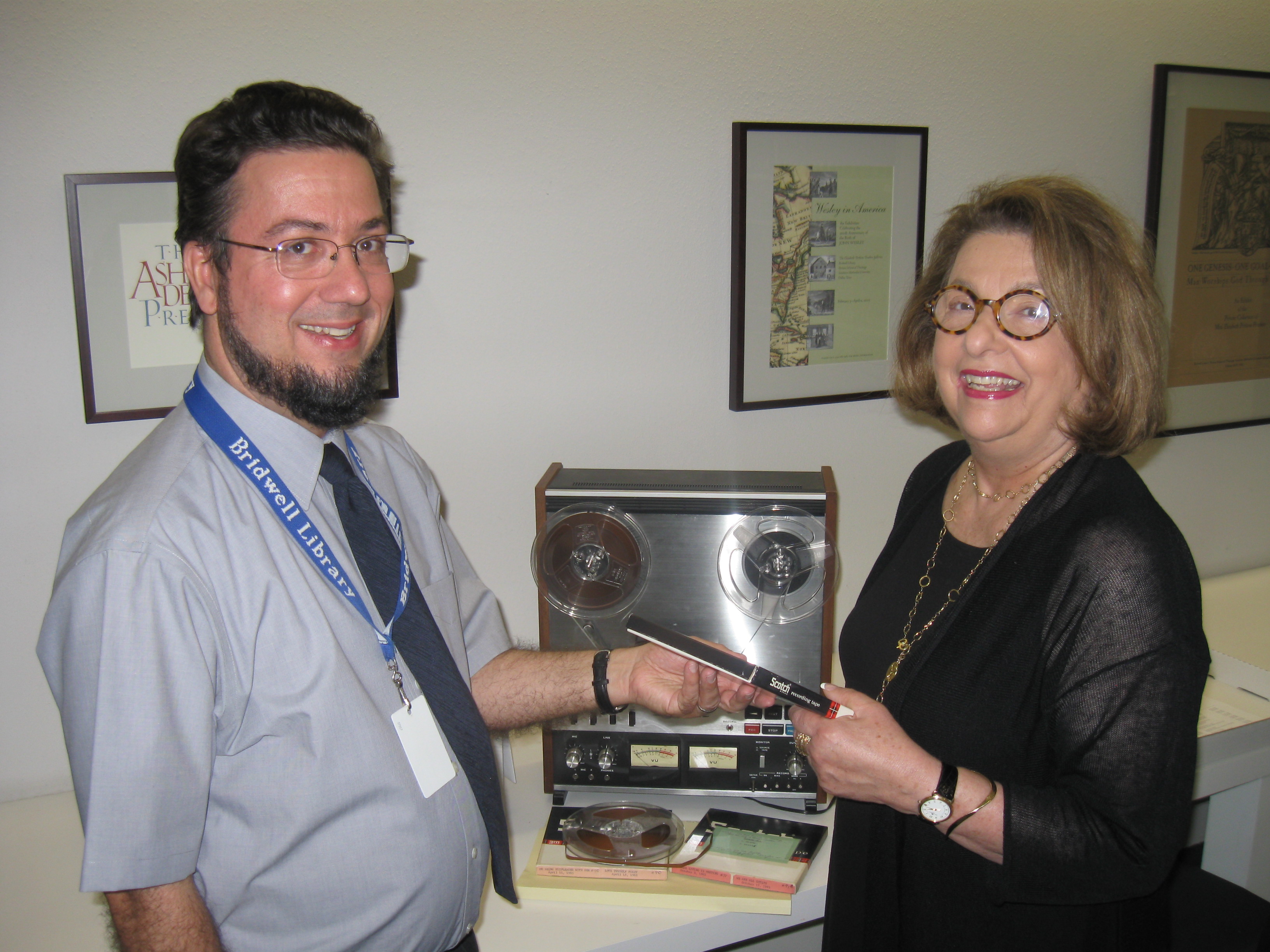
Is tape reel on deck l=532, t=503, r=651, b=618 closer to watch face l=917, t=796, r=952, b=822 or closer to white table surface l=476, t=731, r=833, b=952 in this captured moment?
white table surface l=476, t=731, r=833, b=952

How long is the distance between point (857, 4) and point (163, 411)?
1.60m

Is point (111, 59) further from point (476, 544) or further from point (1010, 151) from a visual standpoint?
point (1010, 151)

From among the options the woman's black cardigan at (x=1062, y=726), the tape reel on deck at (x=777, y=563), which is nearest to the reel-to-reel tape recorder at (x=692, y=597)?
the tape reel on deck at (x=777, y=563)

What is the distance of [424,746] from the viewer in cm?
112

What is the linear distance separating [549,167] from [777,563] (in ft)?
2.88

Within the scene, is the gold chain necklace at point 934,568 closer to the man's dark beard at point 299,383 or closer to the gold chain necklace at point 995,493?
the gold chain necklace at point 995,493

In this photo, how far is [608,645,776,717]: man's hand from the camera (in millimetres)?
1348

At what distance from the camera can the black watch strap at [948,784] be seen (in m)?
1.07

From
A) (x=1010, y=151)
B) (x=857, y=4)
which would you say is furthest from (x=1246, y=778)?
(x=857, y=4)

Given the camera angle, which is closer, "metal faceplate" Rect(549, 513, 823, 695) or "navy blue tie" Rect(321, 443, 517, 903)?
"navy blue tie" Rect(321, 443, 517, 903)

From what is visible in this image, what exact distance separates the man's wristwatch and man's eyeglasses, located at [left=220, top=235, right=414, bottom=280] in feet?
3.06

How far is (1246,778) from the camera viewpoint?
1.91 metres

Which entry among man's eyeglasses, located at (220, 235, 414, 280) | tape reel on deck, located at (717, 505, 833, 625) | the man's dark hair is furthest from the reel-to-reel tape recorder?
the man's dark hair

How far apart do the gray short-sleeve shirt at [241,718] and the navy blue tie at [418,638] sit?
0.8 inches
